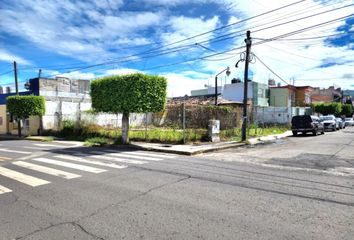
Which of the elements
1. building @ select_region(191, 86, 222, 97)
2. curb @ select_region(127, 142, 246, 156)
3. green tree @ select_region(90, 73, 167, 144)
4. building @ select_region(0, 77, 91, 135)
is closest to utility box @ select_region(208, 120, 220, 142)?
curb @ select_region(127, 142, 246, 156)

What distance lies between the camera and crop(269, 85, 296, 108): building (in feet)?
A: 168

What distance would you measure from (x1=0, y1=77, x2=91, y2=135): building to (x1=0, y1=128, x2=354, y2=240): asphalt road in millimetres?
18980

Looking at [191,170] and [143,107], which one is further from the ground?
[143,107]

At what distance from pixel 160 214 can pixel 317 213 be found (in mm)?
2850

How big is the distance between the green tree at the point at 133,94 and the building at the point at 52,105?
9.66m

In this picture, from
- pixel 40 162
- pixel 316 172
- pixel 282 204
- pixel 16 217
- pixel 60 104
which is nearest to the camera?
pixel 16 217

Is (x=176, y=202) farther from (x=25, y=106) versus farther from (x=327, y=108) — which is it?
Result: (x=327, y=108)

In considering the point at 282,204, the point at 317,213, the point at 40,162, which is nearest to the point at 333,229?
the point at 317,213

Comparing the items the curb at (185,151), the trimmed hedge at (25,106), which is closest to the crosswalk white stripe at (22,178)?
the curb at (185,151)

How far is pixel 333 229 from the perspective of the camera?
4.61m

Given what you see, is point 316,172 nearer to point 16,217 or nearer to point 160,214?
point 160,214

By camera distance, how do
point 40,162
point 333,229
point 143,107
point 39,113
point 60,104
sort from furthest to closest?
point 60,104 → point 39,113 → point 143,107 → point 40,162 → point 333,229

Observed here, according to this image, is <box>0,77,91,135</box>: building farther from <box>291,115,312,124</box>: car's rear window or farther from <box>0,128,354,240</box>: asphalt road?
<box>291,115,312,124</box>: car's rear window

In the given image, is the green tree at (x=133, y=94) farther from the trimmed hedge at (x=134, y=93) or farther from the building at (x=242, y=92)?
the building at (x=242, y=92)
